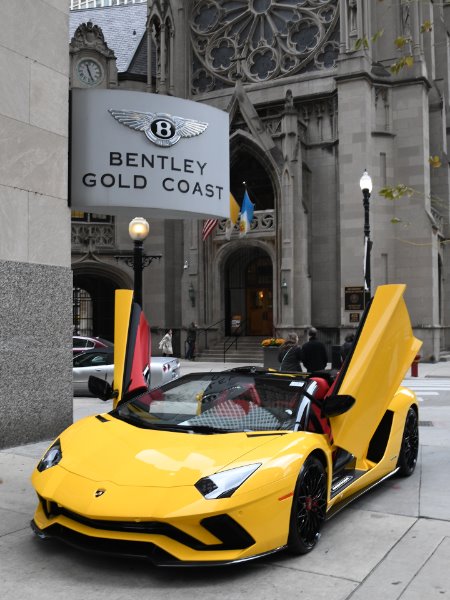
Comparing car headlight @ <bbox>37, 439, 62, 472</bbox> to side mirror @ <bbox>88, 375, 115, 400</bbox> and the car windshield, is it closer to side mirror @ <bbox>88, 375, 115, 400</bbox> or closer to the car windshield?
the car windshield

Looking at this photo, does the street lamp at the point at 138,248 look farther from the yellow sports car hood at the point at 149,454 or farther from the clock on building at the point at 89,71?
the clock on building at the point at 89,71

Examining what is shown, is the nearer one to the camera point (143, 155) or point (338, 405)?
point (338, 405)

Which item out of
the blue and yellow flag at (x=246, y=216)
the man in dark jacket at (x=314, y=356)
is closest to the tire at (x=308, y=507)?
the man in dark jacket at (x=314, y=356)

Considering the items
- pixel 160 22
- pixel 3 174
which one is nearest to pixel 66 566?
pixel 3 174

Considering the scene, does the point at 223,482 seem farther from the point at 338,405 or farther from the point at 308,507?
the point at 338,405

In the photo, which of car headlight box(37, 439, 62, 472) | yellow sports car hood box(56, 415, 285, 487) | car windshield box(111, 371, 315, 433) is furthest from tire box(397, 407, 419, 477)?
car headlight box(37, 439, 62, 472)

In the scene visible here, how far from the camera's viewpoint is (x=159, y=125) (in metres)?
10.1

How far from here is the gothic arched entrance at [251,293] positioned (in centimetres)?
3294

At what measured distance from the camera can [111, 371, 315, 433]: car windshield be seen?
5.11 metres

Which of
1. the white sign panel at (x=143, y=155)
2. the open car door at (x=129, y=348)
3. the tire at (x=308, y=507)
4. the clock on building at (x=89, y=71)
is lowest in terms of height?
the tire at (x=308, y=507)

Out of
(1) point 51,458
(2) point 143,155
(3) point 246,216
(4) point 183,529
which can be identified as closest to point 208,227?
(3) point 246,216

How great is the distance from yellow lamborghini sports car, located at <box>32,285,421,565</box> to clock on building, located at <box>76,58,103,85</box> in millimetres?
31556

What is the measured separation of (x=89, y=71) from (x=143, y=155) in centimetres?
2790

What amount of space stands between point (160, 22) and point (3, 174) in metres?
28.9
